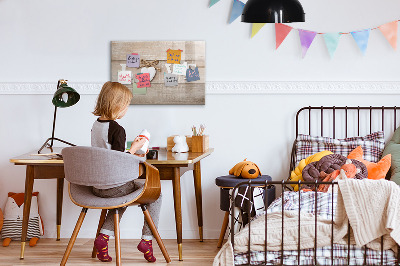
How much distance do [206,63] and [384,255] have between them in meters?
1.97

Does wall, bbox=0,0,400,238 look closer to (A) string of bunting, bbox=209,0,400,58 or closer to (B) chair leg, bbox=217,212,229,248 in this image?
(A) string of bunting, bbox=209,0,400,58

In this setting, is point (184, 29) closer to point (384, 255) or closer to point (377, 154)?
point (377, 154)

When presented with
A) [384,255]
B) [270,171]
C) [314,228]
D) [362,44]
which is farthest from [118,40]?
[384,255]

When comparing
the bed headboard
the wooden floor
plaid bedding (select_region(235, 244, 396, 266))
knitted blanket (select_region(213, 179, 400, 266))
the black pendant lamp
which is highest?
the black pendant lamp

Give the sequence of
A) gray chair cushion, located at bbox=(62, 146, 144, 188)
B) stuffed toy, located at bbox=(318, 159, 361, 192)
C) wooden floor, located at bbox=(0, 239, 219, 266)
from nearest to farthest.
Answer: gray chair cushion, located at bbox=(62, 146, 144, 188)
stuffed toy, located at bbox=(318, 159, 361, 192)
wooden floor, located at bbox=(0, 239, 219, 266)

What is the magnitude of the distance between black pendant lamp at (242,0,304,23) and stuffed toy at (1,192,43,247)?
2180mm

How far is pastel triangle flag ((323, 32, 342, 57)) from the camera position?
168 inches

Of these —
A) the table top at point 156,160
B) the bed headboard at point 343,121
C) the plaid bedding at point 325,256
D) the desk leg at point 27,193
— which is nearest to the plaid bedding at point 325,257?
the plaid bedding at point 325,256

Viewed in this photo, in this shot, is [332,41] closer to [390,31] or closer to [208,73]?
[390,31]

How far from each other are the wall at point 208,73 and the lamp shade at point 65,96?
0.24m

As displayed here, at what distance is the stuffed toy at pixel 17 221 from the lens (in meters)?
4.27

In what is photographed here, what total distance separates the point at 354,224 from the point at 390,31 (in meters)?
1.84

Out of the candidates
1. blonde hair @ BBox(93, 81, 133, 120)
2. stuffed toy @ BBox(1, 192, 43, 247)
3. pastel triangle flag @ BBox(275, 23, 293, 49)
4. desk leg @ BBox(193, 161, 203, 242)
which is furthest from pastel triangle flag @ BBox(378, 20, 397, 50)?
stuffed toy @ BBox(1, 192, 43, 247)

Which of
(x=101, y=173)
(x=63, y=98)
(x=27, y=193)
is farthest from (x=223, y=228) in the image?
(x=63, y=98)
